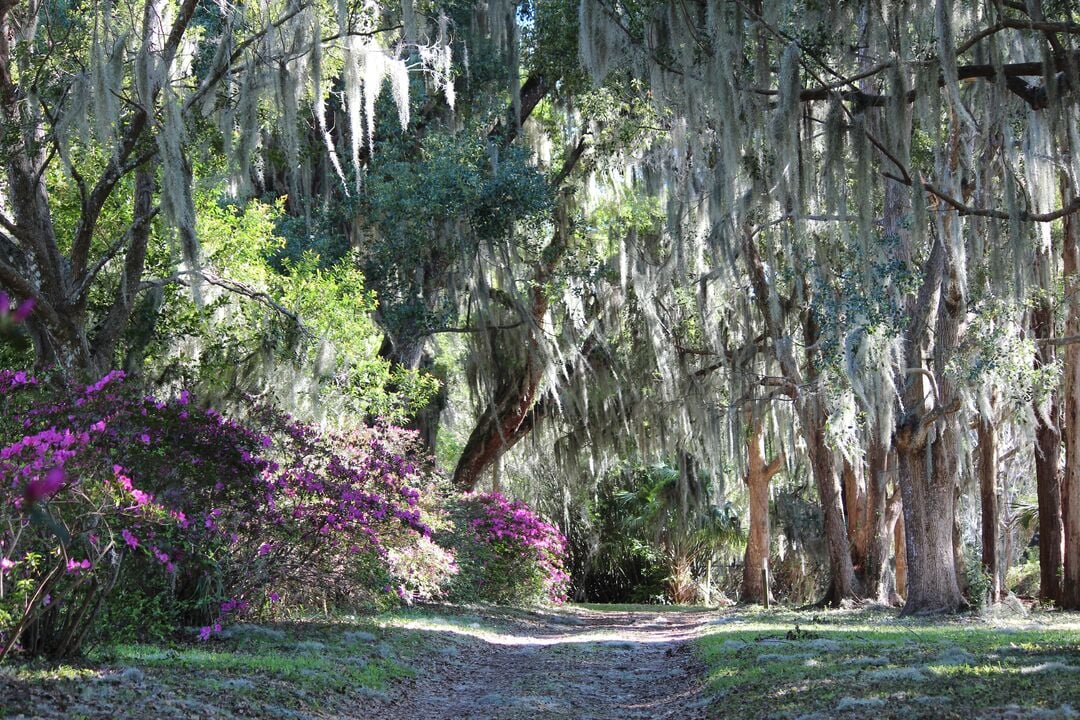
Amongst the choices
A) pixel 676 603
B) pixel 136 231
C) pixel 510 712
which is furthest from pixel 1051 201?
pixel 676 603

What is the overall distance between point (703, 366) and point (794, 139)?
8494 mm

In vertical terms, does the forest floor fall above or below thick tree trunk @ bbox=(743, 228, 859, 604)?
below

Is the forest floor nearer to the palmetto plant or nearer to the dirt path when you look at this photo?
the dirt path

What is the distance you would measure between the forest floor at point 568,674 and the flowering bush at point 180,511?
0.33 metres

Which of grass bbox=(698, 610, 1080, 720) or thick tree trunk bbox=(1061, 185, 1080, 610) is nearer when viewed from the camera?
grass bbox=(698, 610, 1080, 720)

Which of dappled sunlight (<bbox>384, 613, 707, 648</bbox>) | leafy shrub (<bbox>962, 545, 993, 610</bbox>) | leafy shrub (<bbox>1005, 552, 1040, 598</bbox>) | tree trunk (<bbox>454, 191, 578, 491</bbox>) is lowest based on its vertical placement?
leafy shrub (<bbox>1005, 552, 1040, 598</bbox>)

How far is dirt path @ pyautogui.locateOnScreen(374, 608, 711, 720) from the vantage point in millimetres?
6340

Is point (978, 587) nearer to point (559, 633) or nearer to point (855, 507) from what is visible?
point (855, 507)

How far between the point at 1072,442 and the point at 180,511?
1012cm

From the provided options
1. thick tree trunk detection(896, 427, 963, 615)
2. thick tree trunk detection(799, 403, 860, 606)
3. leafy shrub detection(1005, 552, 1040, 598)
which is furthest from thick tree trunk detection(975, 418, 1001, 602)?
leafy shrub detection(1005, 552, 1040, 598)

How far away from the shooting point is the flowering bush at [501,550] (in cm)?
1369

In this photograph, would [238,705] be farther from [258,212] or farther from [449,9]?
[449,9]

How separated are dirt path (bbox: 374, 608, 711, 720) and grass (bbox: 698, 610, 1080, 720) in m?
0.38

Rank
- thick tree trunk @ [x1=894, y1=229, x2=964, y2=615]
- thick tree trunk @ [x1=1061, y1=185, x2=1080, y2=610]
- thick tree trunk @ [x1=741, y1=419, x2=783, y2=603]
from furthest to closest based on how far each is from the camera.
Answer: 1. thick tree trunk @ [x1=741, y1=419, x2=783, y2=603]
2. thick tree trunk @ [x1=1061, y1=185, x2=1080, y2=610]
3. thick tree trunk @ [x1=894, y1=229, x2=964, y2=615]
